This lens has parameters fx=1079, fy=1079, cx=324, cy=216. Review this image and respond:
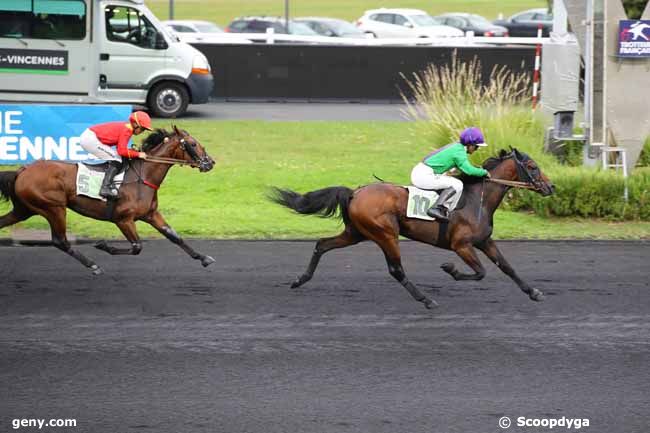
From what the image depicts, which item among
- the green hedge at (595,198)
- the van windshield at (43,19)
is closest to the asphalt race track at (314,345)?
the green hedge at (595,198)

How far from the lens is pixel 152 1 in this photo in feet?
187

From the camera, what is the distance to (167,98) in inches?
933

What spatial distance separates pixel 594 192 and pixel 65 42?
1082 cm

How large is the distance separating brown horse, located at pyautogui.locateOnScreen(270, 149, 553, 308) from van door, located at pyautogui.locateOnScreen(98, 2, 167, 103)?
13323 mm

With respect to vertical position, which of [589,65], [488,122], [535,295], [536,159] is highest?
[589,65]

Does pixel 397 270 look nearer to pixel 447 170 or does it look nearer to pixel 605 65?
pixel 447 170

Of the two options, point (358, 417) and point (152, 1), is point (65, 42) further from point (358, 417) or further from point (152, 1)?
point (152, 1)

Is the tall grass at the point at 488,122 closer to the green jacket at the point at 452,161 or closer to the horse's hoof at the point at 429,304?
the green jacket at the point at 452,161

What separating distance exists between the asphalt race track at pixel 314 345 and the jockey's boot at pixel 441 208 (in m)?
0.88

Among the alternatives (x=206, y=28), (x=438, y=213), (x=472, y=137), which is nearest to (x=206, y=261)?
(x=438, y=213)

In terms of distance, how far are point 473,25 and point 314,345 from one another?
122 feet

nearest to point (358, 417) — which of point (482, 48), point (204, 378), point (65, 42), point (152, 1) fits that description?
point (204, 378)

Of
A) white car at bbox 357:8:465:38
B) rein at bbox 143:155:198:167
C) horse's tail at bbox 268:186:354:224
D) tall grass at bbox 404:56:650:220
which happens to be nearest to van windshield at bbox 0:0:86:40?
tall grass at bbox 404:56:650:220

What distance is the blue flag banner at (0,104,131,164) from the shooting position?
16.4m
